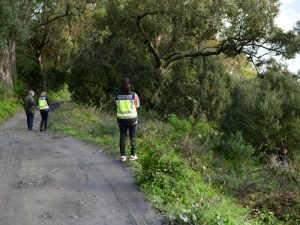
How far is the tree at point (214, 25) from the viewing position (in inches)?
889

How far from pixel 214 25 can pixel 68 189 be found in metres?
16.9

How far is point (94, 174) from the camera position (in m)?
9.59

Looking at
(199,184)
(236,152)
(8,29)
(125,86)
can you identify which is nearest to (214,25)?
(236,152)

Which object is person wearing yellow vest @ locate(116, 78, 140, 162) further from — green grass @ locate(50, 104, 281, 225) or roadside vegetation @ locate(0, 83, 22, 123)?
roadside vegetation @ locate(0, 83, 22, 123)

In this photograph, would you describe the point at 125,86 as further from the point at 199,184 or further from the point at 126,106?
the point at 199,184

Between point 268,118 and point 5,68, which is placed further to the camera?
point 5,68

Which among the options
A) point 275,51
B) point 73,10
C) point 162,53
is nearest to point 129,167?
point 275,51

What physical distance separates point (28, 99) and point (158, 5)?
9.16 meters

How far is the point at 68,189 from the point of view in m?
8.42

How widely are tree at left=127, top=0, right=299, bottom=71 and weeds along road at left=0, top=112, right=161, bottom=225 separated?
12522 mm

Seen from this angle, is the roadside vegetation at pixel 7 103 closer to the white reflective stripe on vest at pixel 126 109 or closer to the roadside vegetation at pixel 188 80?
the roadside vegetation at pixel 188 80

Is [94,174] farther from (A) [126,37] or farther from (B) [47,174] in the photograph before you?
(A) [126,37]

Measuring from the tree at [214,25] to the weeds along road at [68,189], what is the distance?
41.1ft

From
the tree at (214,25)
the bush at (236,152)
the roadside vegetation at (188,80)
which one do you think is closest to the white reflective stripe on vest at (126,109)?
the roadside vegetation at (188,80)
